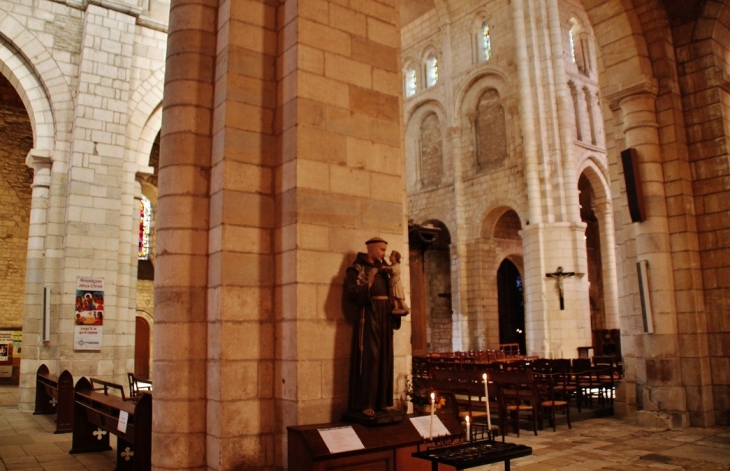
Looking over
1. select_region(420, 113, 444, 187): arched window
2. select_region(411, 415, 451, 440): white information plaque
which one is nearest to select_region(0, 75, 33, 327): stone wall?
select_region(420, 113, 444, 187): arched window

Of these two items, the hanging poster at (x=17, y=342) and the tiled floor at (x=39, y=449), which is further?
the hanging poster at (x=17, y=342)

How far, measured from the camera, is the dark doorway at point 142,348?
20094mm

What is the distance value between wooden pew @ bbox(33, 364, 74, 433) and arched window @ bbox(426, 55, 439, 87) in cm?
1862

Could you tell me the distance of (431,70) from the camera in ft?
80.4

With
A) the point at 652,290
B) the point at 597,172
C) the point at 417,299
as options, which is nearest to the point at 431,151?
the point at 597,172

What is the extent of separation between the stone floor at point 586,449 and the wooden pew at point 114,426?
270 millimetres

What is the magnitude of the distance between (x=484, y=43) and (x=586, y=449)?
18488 millimetres

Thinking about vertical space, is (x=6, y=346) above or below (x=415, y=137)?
below

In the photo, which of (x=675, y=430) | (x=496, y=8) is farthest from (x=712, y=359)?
(x=496, y=8)

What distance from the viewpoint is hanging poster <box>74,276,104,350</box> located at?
35.4ft

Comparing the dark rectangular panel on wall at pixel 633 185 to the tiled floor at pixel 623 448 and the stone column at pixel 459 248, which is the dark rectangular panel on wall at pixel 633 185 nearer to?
the tiled floor at pixel 623 448

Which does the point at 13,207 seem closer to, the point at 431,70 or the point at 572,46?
the point at 431,70

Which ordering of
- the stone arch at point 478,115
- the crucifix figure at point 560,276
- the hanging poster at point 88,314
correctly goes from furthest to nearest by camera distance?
the stone arch at point 478,115 → the crucifix figure at point 560,276 → the hanging poster at point 88,314

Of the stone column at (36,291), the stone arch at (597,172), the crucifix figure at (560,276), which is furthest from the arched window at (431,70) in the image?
the stone column at (36,291)
